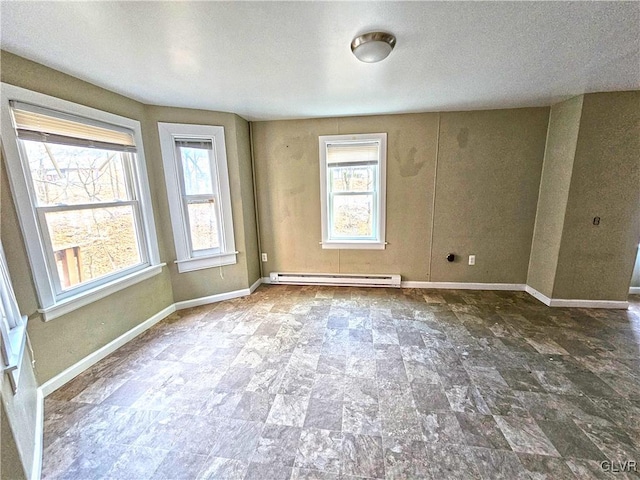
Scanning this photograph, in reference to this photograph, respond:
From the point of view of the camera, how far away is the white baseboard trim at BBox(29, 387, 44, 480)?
1281 millimetres

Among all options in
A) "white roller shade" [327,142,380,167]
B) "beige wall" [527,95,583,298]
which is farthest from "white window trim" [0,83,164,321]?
"beige wall" [527,95,583,298]

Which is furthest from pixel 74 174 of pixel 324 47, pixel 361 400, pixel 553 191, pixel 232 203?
pixel 553 191

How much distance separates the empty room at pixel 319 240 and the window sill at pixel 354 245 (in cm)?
3

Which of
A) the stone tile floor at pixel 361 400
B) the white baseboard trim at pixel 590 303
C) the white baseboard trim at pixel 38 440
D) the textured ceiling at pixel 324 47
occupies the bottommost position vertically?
the stone tile floor at pixel 361 400

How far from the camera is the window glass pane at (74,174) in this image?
73.1 inches

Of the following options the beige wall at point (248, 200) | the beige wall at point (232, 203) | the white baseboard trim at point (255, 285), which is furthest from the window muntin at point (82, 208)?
the white baseboard trim at point (255, 285)

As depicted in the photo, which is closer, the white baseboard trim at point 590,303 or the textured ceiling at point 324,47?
the textured ceiling at point 324,47

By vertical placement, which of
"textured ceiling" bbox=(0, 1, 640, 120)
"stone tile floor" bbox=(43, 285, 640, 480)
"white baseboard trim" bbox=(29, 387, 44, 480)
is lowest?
"stone tile floor" bbox=(43, 285, 640, 480)

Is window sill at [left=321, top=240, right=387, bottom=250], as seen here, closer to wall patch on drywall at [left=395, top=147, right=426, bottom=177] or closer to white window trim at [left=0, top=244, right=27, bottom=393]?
wall patch on drywall at [left=395, top=147, right=426, bottom=177]

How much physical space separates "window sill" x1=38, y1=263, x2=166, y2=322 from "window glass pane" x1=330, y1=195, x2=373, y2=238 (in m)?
2.29

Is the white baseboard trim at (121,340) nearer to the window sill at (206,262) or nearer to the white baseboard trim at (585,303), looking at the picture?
the window sill at (206,262)

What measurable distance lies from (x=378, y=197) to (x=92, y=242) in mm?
3109

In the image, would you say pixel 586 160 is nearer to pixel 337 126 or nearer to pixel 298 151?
pixel 337 126

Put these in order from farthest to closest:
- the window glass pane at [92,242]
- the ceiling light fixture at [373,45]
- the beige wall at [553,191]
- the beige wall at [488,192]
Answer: the beige wall at [488,192] < the beige wall at [553,191] < the window glass pane at [92,242] < the ceiling light fixture at [373,45]
